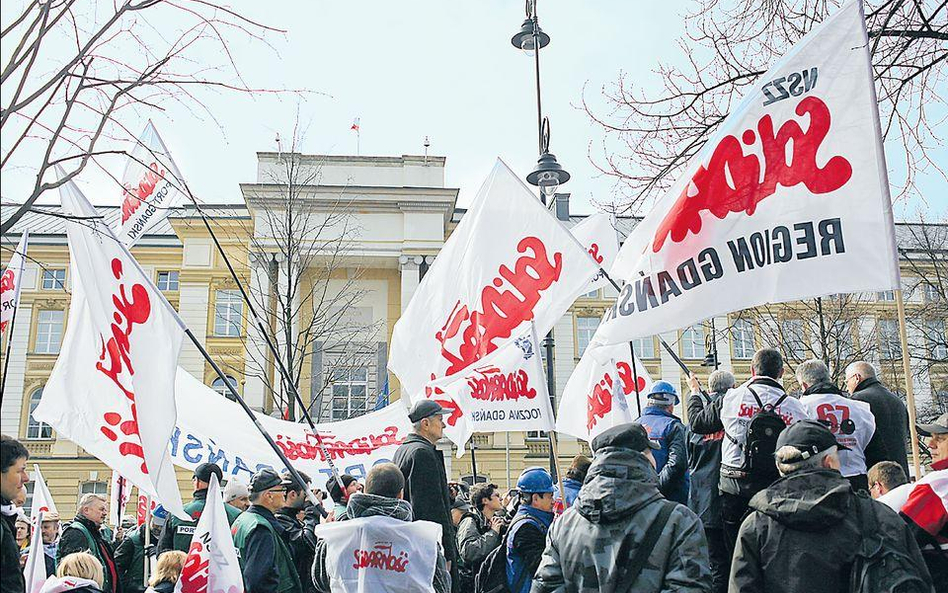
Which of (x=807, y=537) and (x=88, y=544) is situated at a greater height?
(x=807, y=537)

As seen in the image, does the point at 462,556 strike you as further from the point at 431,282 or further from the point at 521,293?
the point at 431,282

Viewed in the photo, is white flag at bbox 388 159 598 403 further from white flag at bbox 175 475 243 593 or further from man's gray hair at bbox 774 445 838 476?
man's gray hair at bbox 774 445 838 476

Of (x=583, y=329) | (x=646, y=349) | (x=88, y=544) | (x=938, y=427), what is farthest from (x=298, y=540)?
(x=646, y=349)

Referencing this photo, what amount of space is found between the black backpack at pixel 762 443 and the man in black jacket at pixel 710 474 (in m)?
0.75

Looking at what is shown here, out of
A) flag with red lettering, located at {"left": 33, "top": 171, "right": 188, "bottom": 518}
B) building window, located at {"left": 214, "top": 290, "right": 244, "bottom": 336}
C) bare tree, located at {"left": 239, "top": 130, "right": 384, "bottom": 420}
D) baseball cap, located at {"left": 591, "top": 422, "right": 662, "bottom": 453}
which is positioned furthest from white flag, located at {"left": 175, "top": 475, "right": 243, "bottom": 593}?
building window, located at {"left": 214, "top": 290, "right": 244, "bottom": 336}

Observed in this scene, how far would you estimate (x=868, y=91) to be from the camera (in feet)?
17.4

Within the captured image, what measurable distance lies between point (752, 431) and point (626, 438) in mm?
1730

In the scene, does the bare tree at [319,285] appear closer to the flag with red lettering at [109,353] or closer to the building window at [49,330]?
the building window at [49,330]

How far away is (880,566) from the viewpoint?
3715 mm

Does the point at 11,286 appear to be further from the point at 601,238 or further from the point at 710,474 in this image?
the point at 601,238

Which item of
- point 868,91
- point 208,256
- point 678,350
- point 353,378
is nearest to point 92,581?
point 868,91

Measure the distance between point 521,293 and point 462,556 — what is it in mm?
2538

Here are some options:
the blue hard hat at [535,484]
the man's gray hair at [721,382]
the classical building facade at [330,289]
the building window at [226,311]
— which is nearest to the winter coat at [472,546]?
the blue hard hat at [535,484]

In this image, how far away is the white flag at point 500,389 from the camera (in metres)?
8.38
